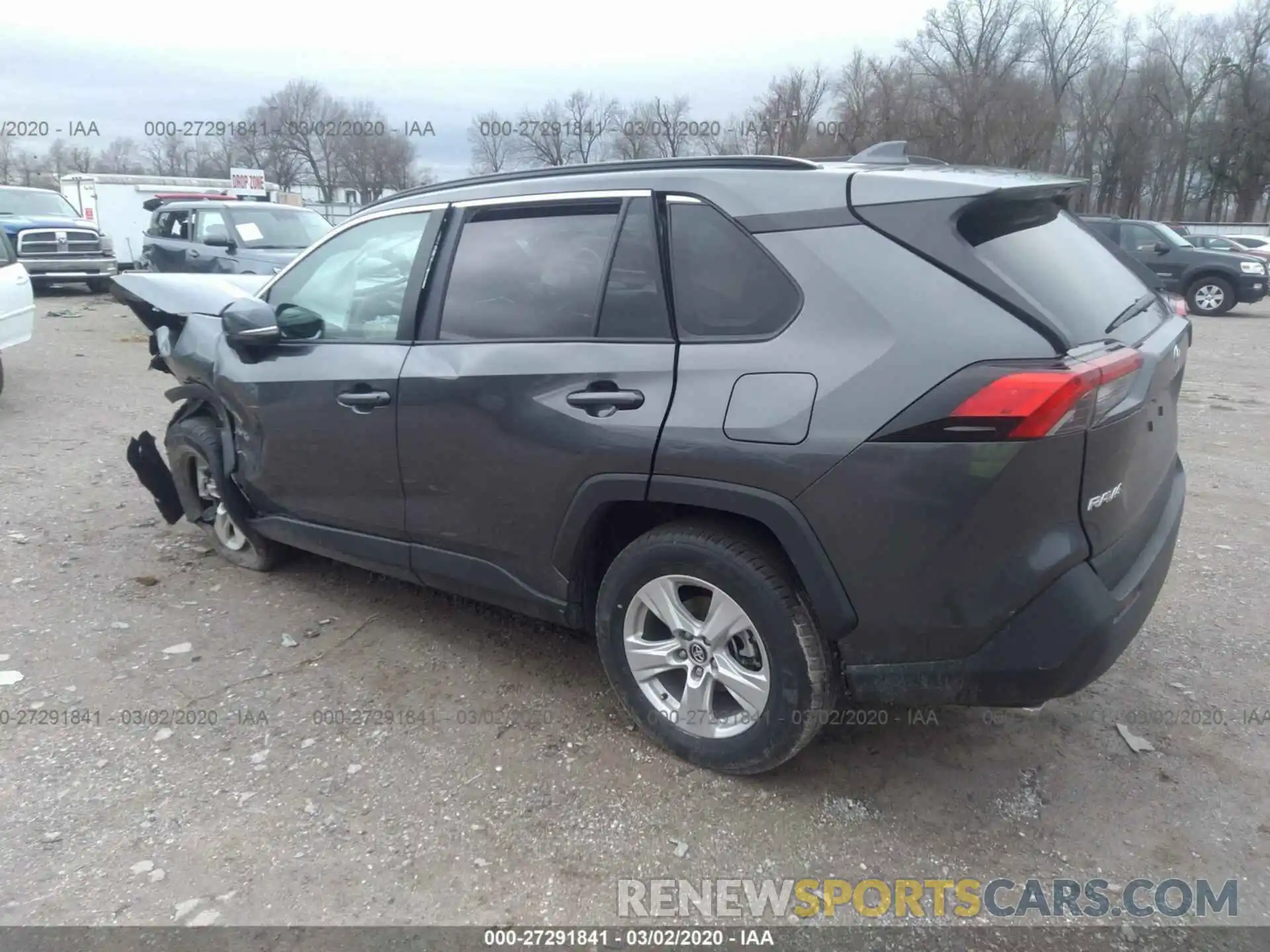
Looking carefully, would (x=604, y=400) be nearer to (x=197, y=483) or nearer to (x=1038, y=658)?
(x=1038, y=658)

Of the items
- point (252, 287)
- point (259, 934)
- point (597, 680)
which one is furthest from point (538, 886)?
point (252, 287)

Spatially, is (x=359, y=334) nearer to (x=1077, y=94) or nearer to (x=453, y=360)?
(x=453, y=360)

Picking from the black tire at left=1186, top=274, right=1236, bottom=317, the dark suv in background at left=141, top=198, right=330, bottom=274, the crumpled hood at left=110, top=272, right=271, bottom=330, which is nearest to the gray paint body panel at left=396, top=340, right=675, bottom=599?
the crumpled hood at left=110, top=272, right=271, bottom=330

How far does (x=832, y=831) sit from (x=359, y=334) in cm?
250

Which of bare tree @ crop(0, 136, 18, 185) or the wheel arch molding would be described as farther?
bare tree @ crop(0, 136, 18, 185)

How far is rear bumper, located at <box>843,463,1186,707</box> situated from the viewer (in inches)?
94.6

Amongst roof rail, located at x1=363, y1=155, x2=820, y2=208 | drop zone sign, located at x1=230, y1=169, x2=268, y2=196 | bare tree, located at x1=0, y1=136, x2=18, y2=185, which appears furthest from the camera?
bare tree, located at x1=0, y1=136, x2=18, y2=185

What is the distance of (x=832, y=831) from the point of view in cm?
277

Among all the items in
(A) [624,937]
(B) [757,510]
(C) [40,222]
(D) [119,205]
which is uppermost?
(D) [119,205]

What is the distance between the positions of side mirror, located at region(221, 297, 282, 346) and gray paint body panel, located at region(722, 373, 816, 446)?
→ 7.08 ft

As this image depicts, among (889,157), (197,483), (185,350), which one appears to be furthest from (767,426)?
(197,483)

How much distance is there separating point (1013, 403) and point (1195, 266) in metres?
18.0

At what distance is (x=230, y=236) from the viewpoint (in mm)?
12023

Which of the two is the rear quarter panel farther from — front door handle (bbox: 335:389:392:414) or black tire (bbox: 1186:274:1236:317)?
black tire (bbox: 1186:274:1236:317)
